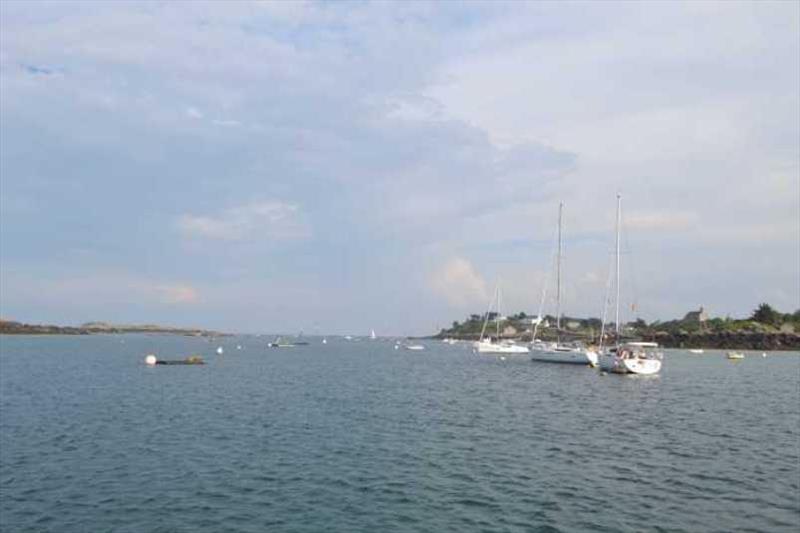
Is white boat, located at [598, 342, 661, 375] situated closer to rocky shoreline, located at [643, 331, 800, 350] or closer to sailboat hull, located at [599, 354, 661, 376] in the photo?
sailboat hull, located at [599, 354, 661, 376]

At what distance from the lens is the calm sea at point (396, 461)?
23.6m

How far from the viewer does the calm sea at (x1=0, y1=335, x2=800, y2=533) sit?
23609mm

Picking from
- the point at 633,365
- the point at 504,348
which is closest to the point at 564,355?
the point at 633,365

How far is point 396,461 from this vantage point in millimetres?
32781

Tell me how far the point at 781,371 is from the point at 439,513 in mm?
98533

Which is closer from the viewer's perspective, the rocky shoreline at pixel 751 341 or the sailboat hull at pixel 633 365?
the sailboat hull at pixel 633 365

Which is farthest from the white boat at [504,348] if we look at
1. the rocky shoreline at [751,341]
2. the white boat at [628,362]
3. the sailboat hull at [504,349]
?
the rocky shoreline at [751,341]

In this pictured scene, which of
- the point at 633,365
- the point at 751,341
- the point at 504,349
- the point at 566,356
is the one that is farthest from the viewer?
the point at 751,341

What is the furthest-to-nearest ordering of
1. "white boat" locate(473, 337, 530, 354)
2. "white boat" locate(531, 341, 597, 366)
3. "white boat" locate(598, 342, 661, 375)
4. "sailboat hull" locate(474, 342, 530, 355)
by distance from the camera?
"sailboat hull" locate(474, 342, 530, 355)
"white boat" locate(473, 337, 530, 354)
"white boat" locate(531, 341, 597, 366)
"white boat" locate(598, 342, 661, 375)

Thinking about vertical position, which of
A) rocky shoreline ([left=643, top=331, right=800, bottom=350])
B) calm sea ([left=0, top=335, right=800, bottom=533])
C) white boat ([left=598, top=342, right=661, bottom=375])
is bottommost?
calm sea ([left=0, top=335, right=800, bottom=533])

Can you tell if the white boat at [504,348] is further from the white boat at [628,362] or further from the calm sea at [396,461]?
the calm sea at [396,461]

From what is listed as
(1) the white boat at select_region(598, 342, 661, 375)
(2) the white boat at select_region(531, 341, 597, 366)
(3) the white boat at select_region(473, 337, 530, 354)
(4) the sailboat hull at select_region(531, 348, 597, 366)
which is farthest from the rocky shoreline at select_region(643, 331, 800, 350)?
(1) the white boat at select_region(598, 342, 661, 375)

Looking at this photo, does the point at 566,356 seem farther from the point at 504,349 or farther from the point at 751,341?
the point at 751,341

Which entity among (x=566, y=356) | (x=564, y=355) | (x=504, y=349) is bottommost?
(x=504, y=349)
